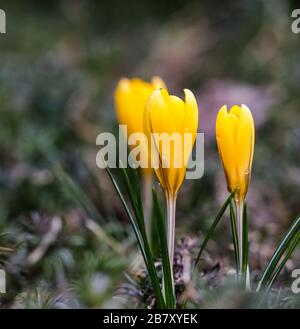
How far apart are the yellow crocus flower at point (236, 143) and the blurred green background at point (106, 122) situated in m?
0.31

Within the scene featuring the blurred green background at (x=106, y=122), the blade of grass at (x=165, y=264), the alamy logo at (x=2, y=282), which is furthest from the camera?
the blurred green background at (x=106, y=122)

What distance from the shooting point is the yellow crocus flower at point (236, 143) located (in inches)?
41.9

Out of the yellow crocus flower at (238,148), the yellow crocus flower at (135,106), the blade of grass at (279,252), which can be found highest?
the yellow crocus flower at (135,106)

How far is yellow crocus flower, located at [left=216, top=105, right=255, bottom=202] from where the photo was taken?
106 centimetres

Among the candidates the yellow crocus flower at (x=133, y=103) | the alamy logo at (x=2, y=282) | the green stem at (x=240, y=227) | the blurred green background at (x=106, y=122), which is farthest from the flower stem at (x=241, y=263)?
the alamy logo at (x=2, y=282)

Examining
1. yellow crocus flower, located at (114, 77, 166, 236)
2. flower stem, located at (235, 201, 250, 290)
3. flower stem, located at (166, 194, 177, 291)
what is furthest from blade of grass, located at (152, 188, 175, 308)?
yellow crocus flower, located at (114, 77, 166, 236)

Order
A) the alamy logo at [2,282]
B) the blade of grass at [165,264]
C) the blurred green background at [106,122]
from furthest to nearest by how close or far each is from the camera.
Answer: the blurred green background at [106,122], the alamy logo at [2,282], the blade of grass at [165,264]

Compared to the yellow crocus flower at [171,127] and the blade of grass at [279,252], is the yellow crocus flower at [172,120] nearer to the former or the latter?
the yellow crocus flower at [171,127]

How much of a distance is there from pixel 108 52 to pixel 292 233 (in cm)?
204

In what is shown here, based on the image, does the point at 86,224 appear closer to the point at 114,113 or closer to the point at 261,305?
the point at 261,305

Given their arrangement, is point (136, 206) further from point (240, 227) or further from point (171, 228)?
point (240, 227)

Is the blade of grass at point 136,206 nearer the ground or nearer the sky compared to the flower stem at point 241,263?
nearer the sky

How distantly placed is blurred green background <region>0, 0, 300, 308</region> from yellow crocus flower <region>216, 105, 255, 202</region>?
1.01 ft

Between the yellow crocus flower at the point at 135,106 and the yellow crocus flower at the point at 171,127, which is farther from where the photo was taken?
the yellow crocus flower at the point at 135,106
